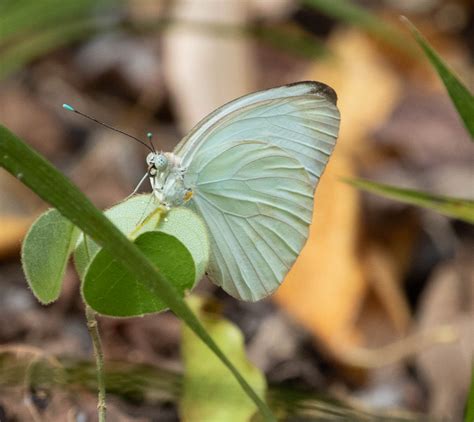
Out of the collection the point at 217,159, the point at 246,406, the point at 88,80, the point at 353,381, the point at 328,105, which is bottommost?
the point at 88,80

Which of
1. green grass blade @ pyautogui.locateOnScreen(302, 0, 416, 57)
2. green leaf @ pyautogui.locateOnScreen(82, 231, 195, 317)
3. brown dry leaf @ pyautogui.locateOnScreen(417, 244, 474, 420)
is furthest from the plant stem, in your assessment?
green grass blade @ pyautogui.locateOnScreen(302, 0, 416, 57)

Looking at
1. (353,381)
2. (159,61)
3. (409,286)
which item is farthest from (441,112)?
(353,381)

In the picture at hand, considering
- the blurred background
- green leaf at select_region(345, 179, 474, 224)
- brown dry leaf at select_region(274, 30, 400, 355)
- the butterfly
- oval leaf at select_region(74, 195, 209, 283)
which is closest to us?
oval leaf at select_region(74, 195, 209, 283)

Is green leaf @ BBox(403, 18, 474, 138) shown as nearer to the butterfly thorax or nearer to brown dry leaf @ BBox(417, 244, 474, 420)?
the butterfly thorax

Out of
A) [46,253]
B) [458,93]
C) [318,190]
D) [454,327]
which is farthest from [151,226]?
[318,190]

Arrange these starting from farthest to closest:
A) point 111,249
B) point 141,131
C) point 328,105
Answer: point 141,131, point 328,105, point 111,249

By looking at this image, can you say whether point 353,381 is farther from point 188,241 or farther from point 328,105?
point 188,241

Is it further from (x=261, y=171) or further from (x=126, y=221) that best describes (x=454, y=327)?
(x=126, y=221)
